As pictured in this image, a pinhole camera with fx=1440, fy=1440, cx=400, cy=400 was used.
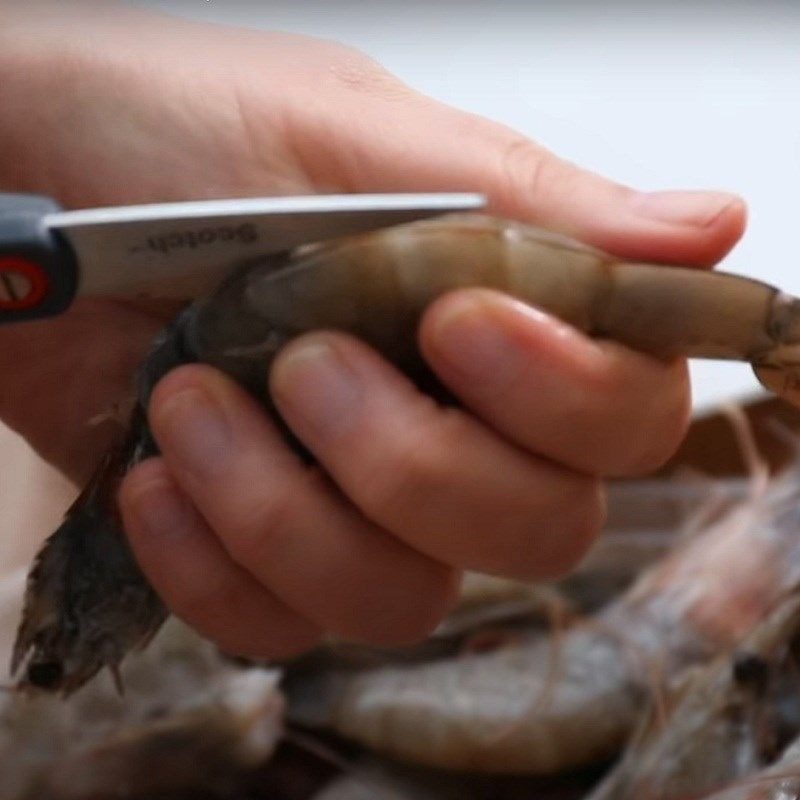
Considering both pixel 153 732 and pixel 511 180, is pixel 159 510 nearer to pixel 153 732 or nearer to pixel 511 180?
pixel 511 180

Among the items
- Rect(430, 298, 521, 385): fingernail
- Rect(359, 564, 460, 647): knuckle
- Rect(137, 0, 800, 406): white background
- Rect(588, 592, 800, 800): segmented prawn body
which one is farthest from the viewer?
Rect(137, 0, 800, 406): white background

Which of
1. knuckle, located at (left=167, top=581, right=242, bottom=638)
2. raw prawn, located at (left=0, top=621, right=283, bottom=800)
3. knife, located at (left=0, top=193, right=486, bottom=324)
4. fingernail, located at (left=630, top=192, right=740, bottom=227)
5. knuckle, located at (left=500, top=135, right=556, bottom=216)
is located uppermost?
fingernail, located at (left=630, top=192, right=740, bottom=227)

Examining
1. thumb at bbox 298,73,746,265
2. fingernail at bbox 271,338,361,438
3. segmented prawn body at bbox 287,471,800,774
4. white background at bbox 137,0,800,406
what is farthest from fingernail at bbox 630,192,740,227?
white background at bbox 137,0,800,406

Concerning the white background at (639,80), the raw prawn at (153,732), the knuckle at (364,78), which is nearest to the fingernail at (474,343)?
the knuckle at (364,78)

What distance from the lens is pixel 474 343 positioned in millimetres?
456

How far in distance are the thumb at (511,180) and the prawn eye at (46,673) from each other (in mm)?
237

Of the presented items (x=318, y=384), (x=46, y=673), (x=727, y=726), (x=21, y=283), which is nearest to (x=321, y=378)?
(x=318, y=384)

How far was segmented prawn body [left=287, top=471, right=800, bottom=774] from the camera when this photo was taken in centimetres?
80

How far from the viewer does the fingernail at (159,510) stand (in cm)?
55

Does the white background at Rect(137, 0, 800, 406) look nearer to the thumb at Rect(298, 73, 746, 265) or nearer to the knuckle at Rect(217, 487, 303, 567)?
the thumb at Rect(298, 73, 746, 265)

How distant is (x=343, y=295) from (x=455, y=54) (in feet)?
2.07

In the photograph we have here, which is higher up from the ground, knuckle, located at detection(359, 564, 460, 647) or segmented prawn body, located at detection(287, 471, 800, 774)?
knuckle, located at detection(359, 564, 460, 647)

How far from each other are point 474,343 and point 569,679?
422 mm

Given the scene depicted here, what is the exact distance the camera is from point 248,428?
51cm
